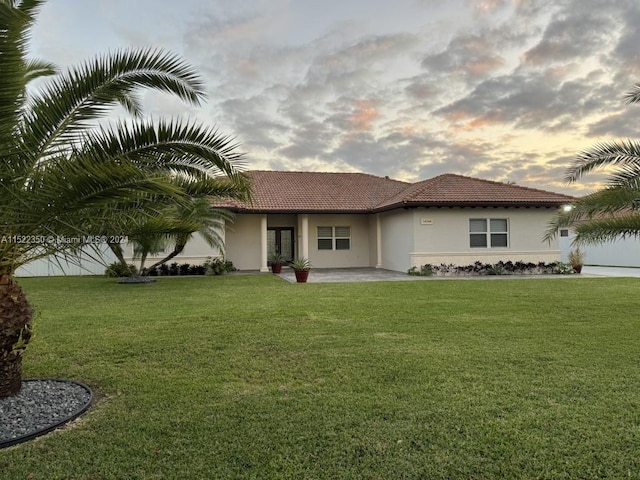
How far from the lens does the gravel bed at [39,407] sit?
4.20 m

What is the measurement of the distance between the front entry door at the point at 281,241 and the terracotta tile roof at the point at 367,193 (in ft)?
7.30

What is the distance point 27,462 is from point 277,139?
15.3 m

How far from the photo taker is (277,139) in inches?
695

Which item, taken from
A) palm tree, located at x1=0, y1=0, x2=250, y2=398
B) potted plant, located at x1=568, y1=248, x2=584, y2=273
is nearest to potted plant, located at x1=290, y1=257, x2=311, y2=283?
palm tree, located at x1=0, y1=0, x2=250, y2=398

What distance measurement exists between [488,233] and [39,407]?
19.9 m

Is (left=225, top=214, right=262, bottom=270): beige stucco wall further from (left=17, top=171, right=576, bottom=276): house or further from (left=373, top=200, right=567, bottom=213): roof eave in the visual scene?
(left=373, top=200, right=567, bottom=213): roof eave

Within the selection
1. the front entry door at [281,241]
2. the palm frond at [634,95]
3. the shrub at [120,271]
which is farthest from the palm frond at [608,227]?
the front entry door at [281,241]

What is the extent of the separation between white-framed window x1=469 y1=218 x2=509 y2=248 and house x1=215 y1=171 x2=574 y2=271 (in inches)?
1.9

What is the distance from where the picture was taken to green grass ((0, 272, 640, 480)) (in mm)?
3506

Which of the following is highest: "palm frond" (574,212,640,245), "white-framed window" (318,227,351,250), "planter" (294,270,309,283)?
"white-framed window" (318,227,351,250)

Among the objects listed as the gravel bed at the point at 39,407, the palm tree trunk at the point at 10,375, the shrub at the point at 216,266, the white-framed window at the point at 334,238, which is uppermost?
the white-framed window at the point at 334,238

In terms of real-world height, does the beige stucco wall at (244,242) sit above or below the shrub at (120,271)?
above

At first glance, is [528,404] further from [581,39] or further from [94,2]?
[581,39]

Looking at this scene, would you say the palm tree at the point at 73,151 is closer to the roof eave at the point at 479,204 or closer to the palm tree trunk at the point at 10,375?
the palm tree trunk at the point at 10,375
